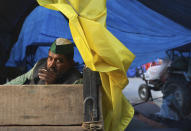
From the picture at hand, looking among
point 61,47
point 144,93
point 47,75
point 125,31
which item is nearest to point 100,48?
point 47,75

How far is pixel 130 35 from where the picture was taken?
13.9 feet

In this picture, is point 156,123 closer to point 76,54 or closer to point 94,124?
point 76,54

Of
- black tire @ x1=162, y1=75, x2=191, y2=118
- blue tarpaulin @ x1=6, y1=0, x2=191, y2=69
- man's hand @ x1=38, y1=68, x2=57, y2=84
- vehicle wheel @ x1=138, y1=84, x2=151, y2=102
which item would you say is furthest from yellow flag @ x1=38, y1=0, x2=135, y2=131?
vehicle wheel @ x1=138, y1=84, x2=151, y2=102

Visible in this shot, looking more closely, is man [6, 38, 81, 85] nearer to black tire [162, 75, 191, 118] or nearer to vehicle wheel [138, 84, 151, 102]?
black tire [162, 75, 191, 118]

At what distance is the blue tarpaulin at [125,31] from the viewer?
359cm

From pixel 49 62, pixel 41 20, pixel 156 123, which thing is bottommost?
pixel 156 123

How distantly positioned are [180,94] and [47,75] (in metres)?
3.96

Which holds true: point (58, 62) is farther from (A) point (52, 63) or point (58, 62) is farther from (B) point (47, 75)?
(B) point (47, 75)

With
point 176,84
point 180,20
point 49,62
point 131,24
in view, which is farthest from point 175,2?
point 176,84

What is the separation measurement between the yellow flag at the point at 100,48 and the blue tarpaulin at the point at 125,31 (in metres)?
2.11

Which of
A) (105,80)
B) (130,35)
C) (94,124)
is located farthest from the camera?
(130,35)

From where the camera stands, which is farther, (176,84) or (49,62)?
(176,84)

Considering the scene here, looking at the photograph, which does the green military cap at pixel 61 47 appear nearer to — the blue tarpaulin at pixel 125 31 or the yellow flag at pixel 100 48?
the yellow flag at pixel 100 48

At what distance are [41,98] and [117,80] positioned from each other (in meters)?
0.46
